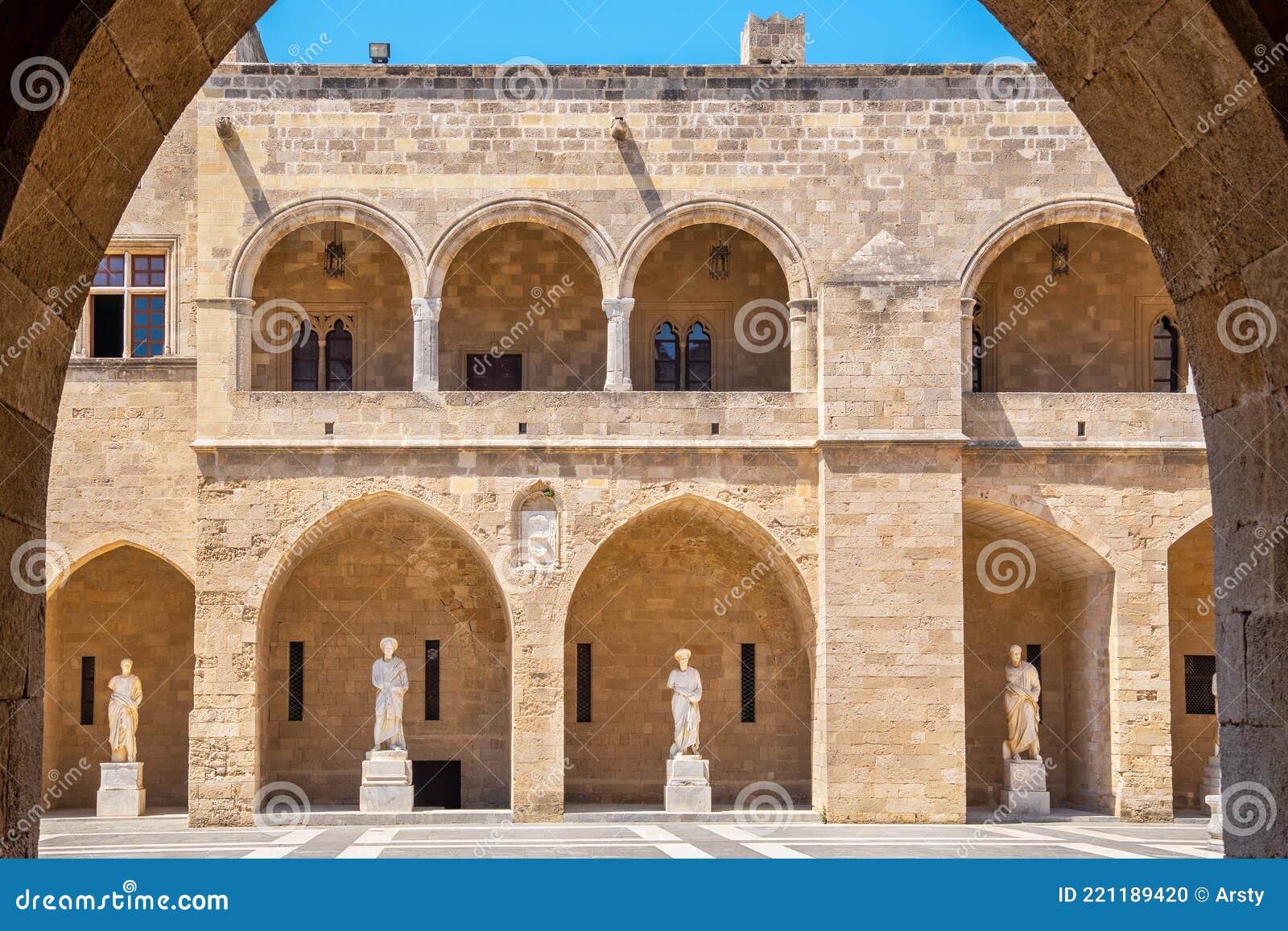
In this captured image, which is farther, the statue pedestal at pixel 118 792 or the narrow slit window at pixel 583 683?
the narrow slit window at pixel 583 683

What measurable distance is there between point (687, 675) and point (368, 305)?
701 centimetres

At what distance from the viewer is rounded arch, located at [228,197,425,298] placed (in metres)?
20.8

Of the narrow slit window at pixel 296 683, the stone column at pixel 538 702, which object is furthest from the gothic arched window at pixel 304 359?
the stone column at pixel 538 702

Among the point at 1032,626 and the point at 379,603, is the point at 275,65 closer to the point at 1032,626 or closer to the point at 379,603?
the point at 379,603

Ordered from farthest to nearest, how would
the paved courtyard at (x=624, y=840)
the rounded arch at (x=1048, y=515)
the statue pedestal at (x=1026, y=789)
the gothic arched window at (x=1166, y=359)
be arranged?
1. the gothic arched window at (x=1166, y=359)
2. the statue pedestal at (x=1026, y=789)
3. the rounded arch at (x=1048, y=515)
4. the paved courtyard at (x=624, y=840)

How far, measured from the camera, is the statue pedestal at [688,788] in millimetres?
20375

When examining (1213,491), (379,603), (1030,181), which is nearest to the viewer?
(1213,491)

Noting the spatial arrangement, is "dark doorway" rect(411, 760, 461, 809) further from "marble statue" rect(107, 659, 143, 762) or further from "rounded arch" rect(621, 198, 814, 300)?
"rounded arch" rect(621, 198, 814, 300)

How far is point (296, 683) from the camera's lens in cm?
2230

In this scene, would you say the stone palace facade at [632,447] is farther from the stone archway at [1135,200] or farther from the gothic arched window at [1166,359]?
the stone archway at [1135,200]

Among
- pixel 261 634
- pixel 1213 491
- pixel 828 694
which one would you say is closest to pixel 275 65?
pixel 261 634

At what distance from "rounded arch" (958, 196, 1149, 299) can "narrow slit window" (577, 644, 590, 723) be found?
7.23 meters

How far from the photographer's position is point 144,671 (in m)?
22.8

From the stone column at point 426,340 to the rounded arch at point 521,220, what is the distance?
0.15 m
